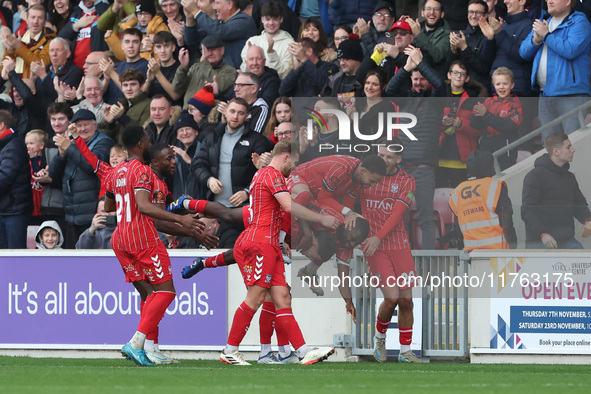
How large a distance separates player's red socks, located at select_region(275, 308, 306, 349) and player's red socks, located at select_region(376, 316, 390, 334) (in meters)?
1.50

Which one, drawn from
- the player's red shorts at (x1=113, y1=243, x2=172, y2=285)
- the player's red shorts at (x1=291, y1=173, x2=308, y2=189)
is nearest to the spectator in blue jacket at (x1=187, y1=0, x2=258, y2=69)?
the player's red shorts at (x1=291, y1=173, x2=308, y2=189)

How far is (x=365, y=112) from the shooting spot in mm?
11227

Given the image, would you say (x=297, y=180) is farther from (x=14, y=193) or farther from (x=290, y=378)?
(x=14, y=193)

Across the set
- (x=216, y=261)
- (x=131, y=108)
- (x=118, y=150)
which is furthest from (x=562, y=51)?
(x=131, y=108)

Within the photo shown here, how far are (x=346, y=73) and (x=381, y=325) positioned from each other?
11.9 ft

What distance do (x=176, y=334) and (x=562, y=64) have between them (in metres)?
5.39

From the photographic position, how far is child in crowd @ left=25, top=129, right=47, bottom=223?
14.3 m

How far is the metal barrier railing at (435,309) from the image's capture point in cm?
1132

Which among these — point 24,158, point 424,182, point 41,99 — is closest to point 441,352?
point 424,182

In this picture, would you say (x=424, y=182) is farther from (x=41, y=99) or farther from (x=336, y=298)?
(x=41, y=99)

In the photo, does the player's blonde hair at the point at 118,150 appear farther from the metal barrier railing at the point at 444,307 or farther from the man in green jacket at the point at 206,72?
the metal barrier railing at the point at 444,307

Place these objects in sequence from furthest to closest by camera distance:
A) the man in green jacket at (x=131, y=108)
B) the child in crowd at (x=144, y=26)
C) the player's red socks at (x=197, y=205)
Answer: the child in crowd at (x=144, y=26) < the man in green jacket at (x=131, y=108) < the player's red socks at (x=197, y=205)

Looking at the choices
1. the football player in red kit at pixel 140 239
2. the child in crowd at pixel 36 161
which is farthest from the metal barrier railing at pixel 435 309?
the child in crowd at pixel 36 161

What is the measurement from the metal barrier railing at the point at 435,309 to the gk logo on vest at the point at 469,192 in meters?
0.65
